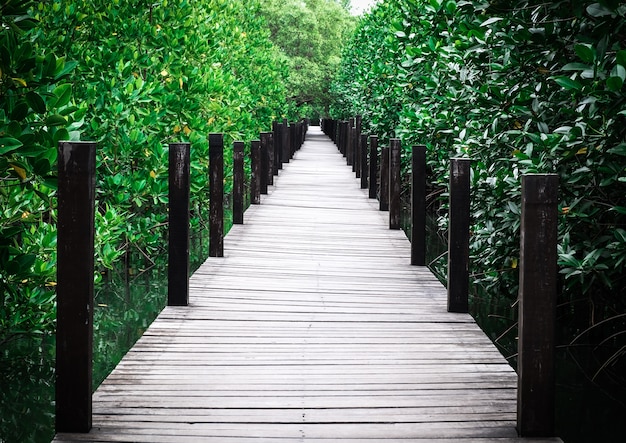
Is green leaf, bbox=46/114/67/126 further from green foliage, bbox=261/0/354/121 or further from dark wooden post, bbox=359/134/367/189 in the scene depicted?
green foliage, bbox=261/0/354/121

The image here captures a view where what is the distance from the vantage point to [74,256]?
11.1 ft

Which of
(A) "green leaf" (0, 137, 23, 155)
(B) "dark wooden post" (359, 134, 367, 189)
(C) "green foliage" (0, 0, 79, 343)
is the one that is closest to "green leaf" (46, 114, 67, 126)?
(C) "green foliage" (0, 0, 79, 343)

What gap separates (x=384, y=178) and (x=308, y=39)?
27704mm

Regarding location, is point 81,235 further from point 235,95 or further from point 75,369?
point 235,95

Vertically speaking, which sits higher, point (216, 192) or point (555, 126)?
point (555, 126)

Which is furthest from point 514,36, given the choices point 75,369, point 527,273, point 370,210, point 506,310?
point 370,210

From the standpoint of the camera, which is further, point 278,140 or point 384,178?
point 278,140

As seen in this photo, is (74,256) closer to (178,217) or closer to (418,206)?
(178,217)

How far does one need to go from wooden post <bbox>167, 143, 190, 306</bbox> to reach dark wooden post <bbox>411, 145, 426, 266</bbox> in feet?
7.63

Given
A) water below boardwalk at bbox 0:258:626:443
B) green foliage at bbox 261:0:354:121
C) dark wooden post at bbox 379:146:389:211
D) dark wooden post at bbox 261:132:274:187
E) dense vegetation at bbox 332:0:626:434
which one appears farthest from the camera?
green foliage at bbox 261:0:354:121

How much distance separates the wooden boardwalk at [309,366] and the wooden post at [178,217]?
219mm

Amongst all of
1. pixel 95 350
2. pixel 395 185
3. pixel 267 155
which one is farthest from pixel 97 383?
pixel 267 155

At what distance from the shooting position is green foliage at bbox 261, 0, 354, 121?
3719 cm

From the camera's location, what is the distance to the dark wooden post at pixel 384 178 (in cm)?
1097
